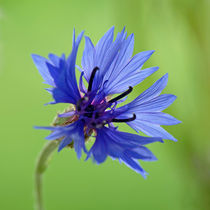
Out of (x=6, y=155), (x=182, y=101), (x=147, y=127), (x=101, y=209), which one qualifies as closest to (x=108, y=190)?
(x=101, y=209)

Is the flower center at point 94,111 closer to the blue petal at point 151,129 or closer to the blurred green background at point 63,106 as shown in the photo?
the blue petal at point 151,129

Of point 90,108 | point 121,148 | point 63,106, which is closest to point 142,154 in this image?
point 121,148

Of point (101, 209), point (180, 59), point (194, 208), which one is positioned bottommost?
point (101, 209)

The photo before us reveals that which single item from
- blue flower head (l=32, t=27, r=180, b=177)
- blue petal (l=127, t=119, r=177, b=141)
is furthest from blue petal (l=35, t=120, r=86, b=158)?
blue petal (l=127, t=119, r=177, b=141)

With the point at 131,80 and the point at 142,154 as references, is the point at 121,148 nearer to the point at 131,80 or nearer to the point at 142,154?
the point at 142,154

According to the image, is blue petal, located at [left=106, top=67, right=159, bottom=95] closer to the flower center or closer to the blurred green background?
the flower center

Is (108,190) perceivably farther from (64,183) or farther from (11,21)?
(11,21)

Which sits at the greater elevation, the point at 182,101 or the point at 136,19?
the point at 136,19
